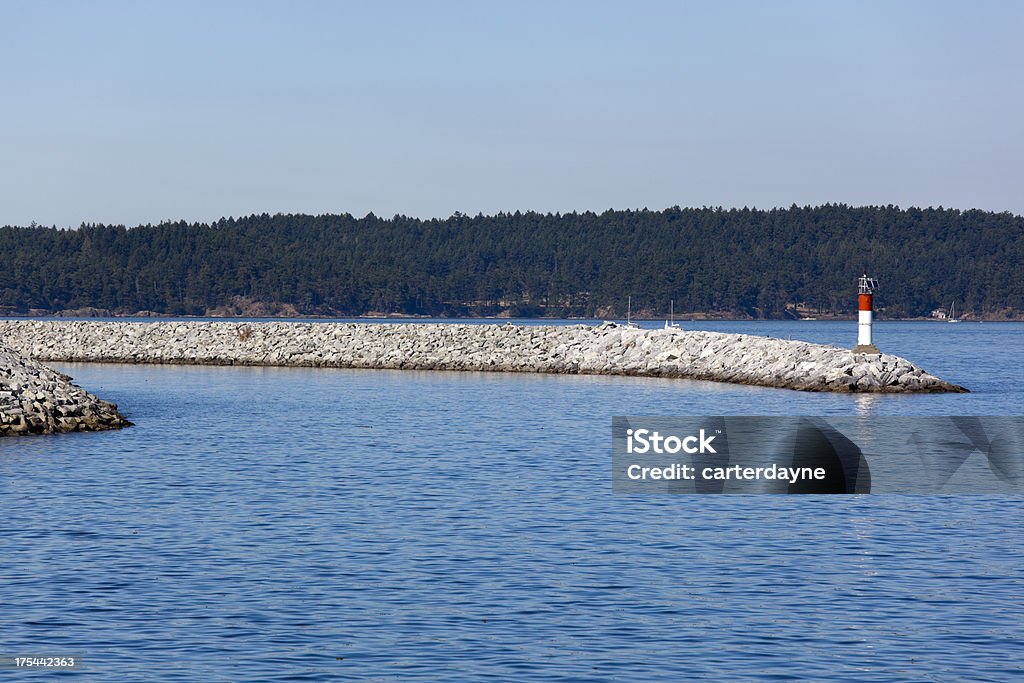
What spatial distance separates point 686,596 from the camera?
567 inches

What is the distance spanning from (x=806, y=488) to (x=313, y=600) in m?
12.6

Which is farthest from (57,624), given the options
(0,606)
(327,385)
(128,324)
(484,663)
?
(128,324)

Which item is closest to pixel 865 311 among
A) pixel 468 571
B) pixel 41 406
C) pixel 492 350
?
pixel 492 350

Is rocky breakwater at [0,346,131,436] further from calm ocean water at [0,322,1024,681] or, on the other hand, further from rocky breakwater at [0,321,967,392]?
rocky breakwater at [0,321,967,392]

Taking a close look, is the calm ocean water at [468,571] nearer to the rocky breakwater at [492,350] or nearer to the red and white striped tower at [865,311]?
the red and white striped tower at [865,311]

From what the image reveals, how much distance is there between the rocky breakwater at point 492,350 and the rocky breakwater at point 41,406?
2593 cm

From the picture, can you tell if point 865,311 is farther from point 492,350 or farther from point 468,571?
point 468,571

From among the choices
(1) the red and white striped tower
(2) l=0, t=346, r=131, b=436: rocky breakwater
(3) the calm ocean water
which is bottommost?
(3) the calm ocean water

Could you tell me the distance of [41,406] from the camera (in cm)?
3216

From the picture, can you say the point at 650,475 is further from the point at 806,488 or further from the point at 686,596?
the point at 686,596

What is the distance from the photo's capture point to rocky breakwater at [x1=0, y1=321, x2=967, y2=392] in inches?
2015

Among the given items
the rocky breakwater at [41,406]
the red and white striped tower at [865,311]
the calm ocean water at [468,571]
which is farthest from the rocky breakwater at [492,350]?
the rocky breakwater at [41,406]

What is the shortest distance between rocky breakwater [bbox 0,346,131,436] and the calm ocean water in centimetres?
166

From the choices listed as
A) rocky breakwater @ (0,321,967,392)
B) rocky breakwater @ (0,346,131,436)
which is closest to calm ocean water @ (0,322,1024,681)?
rocky breakwater @ (0,346,131,436)
